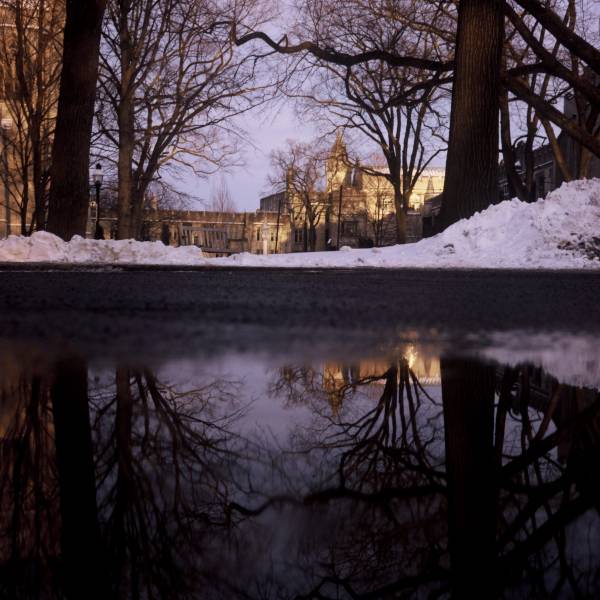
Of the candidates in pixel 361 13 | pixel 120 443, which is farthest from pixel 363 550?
pixel 361 13

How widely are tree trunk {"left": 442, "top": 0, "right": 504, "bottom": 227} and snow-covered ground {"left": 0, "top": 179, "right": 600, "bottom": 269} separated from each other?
130cm

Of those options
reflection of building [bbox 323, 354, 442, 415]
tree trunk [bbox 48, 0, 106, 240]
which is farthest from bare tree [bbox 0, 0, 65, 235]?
reflection of building [bbox 323, 354, 442, 415]

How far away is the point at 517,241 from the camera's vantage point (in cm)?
1027

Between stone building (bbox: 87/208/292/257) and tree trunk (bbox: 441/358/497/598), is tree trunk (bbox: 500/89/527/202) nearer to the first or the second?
stone building (bbox: 87/208/292/257)

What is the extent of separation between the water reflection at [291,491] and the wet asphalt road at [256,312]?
77cm

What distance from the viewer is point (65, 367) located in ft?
5.53

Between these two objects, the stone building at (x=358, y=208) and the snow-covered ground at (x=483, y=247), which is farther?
the stone building at (x=358, y=208)

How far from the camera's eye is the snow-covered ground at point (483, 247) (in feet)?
31.7

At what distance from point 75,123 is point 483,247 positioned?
25.4 ft

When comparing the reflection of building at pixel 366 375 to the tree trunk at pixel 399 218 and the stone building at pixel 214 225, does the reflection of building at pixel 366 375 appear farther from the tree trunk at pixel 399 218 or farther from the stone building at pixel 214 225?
the stone building at pixel 214 225

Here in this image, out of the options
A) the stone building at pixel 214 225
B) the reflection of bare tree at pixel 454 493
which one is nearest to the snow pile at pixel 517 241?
the reflection of bare tree at pixel 454 493

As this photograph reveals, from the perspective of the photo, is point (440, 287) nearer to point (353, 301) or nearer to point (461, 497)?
point (353, 301)

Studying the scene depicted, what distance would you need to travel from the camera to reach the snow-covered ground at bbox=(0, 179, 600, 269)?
9.66m

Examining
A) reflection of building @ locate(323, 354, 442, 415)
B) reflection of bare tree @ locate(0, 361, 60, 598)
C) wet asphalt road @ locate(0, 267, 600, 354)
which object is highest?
wet asphalt road @ locate(0, 267, 600, 354)
